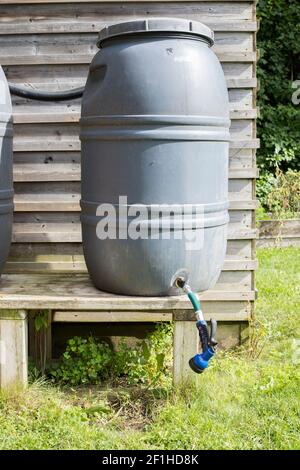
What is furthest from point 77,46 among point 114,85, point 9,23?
point 114,85

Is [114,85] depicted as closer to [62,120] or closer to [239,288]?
[62,120]

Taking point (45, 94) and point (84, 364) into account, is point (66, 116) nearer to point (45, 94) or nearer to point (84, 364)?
point (45, 94)

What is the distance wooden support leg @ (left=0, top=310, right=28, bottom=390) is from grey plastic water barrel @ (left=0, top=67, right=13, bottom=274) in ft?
1.19

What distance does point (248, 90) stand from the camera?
135 inches

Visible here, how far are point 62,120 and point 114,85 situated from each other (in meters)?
0.84

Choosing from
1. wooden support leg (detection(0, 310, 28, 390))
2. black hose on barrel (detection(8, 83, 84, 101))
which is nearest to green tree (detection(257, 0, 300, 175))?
black hose on barrel (detection(8, 83, 84, 101))

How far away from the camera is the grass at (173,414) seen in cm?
247

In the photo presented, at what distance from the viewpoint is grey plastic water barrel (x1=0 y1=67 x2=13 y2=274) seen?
288 centimetres

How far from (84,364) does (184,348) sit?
2.29 feet

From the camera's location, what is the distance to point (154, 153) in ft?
8.65

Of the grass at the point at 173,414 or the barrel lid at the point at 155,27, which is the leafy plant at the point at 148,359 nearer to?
the grass at the point at 173,414

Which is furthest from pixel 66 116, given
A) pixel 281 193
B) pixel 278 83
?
pixel 278 83

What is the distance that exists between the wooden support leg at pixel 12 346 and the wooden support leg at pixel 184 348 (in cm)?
70

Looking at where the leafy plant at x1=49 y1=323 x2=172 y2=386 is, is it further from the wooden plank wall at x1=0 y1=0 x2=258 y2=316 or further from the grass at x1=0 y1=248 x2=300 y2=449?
the wooden plank wall at x1=0 y1=0 x2=258 y2=316
